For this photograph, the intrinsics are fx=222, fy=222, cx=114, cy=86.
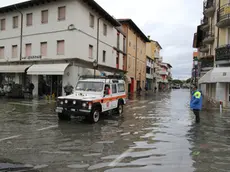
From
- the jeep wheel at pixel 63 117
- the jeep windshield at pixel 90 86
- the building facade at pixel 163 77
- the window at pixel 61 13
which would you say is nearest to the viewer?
the jeep wheel at pixel 63 117

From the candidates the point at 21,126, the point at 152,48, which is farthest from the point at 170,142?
the point at 152,48

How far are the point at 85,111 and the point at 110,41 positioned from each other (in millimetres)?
21921

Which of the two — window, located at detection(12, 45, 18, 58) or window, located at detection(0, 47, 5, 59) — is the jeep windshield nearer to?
window, located at detection(12, 45, 18, 58)

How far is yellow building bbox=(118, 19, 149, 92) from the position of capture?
130 feet

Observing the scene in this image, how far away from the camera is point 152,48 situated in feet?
221

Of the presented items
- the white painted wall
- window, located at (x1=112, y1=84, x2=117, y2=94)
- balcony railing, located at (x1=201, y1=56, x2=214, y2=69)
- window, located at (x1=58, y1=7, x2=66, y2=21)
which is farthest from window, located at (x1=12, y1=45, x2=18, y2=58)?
balcony railing, located at (x1=201, y1=56, x2=214, y2=69)

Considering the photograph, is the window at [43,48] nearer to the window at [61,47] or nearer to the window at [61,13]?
the window at [61,47]

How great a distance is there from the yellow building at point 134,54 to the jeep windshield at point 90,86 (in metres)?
27.6

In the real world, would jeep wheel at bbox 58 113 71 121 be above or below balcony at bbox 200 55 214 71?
below

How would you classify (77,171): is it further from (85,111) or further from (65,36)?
(65,36)

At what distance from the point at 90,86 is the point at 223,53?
45.9 feet

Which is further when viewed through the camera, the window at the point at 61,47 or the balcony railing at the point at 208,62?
the balcony railing at the point at 208,62

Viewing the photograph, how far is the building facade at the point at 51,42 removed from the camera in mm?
22297

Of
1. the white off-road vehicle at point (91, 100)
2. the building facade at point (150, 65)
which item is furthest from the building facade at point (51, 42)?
the building facade at point (150, 65)
